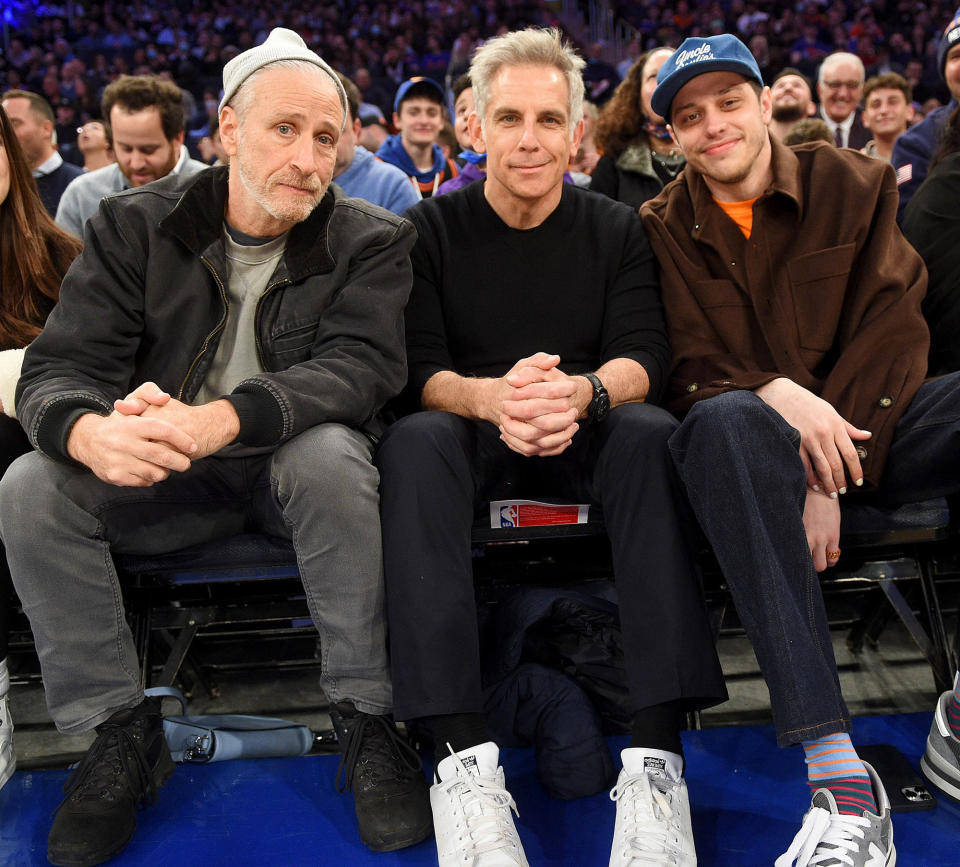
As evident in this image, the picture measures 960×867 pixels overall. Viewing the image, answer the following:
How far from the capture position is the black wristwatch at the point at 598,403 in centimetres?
197

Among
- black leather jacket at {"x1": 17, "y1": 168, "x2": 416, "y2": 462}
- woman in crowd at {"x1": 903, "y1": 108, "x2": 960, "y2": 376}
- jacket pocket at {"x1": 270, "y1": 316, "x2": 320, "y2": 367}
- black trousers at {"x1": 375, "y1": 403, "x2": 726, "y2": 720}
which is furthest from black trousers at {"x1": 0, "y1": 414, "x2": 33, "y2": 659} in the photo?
woman in crowd at {"x1": 903, "y1": 108, "x2": 960, "y2": 376}

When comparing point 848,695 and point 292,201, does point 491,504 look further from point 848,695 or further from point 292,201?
point 848,695

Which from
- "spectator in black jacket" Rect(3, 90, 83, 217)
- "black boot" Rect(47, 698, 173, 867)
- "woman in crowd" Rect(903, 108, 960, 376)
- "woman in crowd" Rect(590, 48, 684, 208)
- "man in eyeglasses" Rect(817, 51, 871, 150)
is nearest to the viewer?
"black boot" Rect(47, 698, 173, 867)

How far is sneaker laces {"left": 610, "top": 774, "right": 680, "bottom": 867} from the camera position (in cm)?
150

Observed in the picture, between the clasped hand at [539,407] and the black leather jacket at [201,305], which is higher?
the black leather jacket at [201,305]

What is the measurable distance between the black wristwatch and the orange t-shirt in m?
0.66

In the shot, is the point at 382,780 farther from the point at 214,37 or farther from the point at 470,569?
the point at 214,37

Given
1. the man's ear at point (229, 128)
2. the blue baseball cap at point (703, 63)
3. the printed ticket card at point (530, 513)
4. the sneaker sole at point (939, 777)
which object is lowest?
the sneaker sole at point (939, 777)

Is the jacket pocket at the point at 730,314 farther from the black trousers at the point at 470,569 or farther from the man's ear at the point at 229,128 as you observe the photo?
the man's ear at the point at 229,128

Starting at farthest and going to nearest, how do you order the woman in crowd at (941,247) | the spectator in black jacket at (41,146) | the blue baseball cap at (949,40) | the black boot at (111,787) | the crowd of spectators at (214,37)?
1. the crowd of spectators at (214,37)
2. the spectator in black jacket at (41,146)
3. the blue baseball cap at (949,40)
4. the woman in crowd at (941,247)
5. the black boot at (111,787)

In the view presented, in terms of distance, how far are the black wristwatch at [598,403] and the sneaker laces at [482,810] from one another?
76 centimetres

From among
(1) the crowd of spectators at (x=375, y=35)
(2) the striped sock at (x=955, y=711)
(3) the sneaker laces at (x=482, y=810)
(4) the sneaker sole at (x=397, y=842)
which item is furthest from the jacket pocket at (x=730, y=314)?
(1) the crowd of spectators at (x=375, y=35)

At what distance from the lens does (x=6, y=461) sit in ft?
6.59

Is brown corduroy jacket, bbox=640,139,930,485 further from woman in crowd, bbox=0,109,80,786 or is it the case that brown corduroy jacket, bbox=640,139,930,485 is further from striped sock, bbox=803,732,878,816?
woman in crowd, bbox=0,109,80,786
